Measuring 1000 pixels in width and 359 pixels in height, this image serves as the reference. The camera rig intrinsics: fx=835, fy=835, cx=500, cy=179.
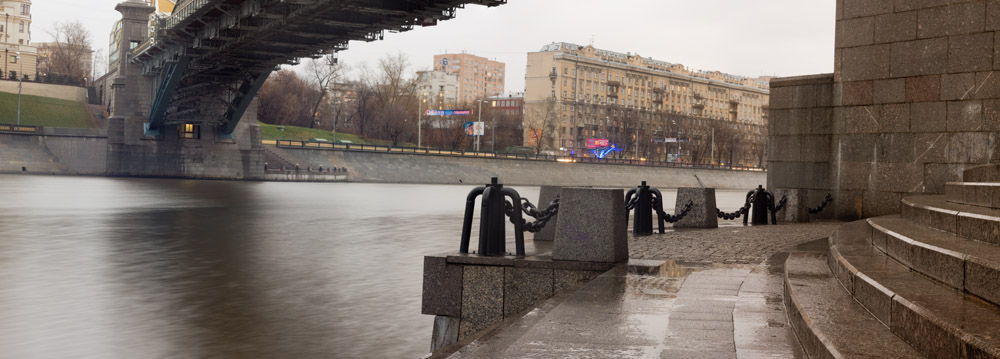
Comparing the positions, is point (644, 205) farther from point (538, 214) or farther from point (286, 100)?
point (286, 100)

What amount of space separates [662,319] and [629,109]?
390ft

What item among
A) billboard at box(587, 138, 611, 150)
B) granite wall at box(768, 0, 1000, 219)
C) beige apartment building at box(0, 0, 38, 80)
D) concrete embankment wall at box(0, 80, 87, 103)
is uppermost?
beige apartment building at box(0, 0, 38, 80)

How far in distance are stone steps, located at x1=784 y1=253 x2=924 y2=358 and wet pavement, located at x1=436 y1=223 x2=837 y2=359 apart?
12cm

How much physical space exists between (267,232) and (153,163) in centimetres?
4643

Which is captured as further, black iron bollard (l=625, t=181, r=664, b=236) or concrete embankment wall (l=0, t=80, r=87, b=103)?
concrete embankment wall (l=0, t=80, r=87, b=103)

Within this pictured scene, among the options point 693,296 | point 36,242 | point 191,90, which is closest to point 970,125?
point 693,296

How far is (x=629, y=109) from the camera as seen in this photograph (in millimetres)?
122250

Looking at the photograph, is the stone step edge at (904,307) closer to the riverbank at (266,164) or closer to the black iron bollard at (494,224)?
the black iron bollard at (494,224)

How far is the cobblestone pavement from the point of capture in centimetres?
938

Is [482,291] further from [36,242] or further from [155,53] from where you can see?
[155,53]

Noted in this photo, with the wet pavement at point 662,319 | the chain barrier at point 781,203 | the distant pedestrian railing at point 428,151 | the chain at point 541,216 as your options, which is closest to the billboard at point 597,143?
the distant pedestrian railing at point 428,151

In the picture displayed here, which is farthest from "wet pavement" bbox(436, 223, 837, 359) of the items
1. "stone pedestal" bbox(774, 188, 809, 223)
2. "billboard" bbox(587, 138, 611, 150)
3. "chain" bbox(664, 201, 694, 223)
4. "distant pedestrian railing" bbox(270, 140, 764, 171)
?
"billboard" bbox(587, 138, 611, 150)

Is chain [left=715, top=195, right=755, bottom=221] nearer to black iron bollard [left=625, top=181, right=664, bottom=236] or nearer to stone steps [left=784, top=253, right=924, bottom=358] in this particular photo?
black iron bollard [left=625, top=181, right=664, bottom=236]

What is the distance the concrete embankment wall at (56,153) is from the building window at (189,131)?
6179 millimetres
